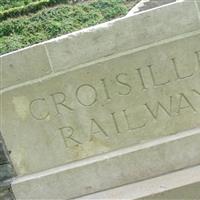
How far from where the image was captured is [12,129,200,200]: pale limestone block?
176 inches

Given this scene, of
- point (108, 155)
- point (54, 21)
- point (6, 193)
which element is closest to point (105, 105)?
point (108, 155)

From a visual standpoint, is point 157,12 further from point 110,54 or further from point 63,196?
point 63,196

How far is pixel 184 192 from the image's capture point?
4301 millimetres

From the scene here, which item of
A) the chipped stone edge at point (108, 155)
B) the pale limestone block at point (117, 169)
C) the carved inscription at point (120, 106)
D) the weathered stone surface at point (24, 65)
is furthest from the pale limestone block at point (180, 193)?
the weathered stone surface at point (24, 65)

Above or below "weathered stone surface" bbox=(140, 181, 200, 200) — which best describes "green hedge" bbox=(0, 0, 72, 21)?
above

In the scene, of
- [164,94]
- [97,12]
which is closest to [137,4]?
[97,12]

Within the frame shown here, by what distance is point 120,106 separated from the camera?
14.6ft

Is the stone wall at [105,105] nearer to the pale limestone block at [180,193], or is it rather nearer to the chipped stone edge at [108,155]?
the chipped stone edge at [108,155]

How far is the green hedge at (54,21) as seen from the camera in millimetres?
15133

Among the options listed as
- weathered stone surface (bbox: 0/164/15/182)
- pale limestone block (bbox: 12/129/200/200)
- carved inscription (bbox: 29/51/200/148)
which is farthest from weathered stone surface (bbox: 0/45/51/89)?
pale limestone block (bbox: 12/129/200/200)

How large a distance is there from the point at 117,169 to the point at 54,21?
11.7 meters

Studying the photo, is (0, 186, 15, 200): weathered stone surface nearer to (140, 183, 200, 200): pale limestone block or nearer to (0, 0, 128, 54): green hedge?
(140, 183, 200, 200): pale limestone block

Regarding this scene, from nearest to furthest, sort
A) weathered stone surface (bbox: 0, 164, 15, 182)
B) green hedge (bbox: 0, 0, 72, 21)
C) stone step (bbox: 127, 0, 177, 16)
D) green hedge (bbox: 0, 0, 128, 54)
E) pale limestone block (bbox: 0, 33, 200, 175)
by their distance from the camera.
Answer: pale limestone block (bbox: 0, 33, 200, 175)
weathered stone surface (bbox: 0, 164, 15, 182)
green hedge (bbox: 0, 0, 128, 54)
stone step (bbox: 127, 0, 177, 16)
green hedge (bbox: 0, 0, 72, 21)

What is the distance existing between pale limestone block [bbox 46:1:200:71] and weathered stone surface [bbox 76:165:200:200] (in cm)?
99
